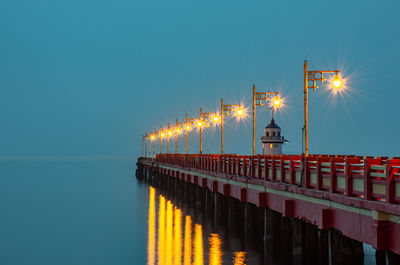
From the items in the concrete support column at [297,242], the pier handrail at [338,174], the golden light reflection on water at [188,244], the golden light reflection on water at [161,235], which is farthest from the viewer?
the golden light reflection on water at [161,235]

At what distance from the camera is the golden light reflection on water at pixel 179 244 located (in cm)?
2598

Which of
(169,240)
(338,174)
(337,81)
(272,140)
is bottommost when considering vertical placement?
(169,240)

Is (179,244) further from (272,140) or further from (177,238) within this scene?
(272,140)

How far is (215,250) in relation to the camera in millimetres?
27984

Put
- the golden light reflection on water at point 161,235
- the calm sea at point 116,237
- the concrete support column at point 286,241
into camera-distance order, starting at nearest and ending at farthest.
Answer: the concrete support column at point 286,241
the golden light reflection on water at point 161,235
the calm sea at point 116,237

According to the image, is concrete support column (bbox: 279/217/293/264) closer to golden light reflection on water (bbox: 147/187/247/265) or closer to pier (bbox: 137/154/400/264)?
pier (bbox: 137/154/400/264)

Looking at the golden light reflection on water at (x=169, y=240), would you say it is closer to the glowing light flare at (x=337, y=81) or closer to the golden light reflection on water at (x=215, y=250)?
the golden light reflection on water at (x=215, y=250)

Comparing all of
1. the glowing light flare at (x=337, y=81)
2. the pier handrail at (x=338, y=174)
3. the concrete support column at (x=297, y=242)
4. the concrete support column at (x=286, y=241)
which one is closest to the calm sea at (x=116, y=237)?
the concrete support column at (x=286, y=241)

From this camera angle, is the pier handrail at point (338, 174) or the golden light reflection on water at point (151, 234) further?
the golden light reflection on water at point (151, 234)

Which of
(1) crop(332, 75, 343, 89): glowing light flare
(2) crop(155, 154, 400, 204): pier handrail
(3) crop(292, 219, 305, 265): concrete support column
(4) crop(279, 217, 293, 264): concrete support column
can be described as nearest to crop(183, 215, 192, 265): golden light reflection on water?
(4) crop(279, 217, 293, 264): concrete support column

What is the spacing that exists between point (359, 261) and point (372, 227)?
6494 millimetres

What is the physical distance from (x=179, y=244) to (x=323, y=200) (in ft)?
49.4

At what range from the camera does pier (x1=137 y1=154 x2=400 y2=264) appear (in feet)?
43.3

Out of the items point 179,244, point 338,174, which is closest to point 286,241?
point 179,244
